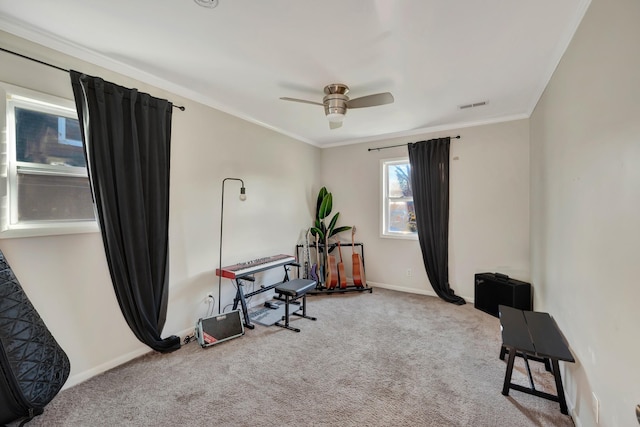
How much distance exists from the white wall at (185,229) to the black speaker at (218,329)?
28 cm

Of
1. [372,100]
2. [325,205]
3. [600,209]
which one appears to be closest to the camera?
[600,209]

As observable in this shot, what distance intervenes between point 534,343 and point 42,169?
3596 millimetres

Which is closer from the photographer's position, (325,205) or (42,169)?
(42,169)

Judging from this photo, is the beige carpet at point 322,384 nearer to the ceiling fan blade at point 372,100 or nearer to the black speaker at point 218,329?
the black speaker at point 218,329

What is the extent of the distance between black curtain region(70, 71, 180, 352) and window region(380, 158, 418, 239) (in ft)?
10.5

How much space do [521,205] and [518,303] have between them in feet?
3.98

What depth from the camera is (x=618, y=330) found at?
46.9 inches

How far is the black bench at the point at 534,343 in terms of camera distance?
1.67m

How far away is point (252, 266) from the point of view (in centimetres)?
329

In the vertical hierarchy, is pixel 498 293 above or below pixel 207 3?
below

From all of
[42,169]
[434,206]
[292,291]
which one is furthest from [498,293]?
[42,169]

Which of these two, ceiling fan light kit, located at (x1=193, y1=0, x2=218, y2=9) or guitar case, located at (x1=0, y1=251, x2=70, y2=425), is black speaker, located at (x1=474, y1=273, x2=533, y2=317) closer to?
ceiling fan light kit, located at (x1=193, y1=0, x2=218, y2=9)

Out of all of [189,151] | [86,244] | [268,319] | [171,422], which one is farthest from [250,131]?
[171,422]

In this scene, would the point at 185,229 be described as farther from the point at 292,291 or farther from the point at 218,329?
the point at 292,291
